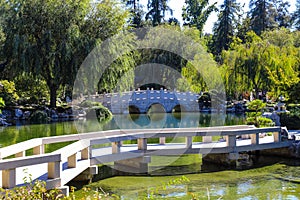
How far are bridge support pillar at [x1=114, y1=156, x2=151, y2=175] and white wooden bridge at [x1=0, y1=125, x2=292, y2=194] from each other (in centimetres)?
11

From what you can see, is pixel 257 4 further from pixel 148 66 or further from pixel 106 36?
pixel 106 36

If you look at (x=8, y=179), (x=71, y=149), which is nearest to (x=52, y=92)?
(x=71, y=149)

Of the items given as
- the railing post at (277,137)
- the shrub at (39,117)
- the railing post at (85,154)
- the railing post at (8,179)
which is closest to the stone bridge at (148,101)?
the shrub at (39,117)

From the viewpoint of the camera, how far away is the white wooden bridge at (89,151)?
205 inches

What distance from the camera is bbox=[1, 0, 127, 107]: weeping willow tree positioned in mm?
18797

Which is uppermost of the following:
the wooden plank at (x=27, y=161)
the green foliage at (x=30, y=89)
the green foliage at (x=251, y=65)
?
the green foliage at (x=251, y=65)

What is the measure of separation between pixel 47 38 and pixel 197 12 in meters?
21.7

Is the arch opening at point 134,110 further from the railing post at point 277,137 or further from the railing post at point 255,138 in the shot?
the railing post at point 255,138

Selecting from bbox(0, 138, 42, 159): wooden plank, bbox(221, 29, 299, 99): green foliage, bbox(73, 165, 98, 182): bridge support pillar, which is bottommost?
bbox(73, 165, 98, 182): bridge support pillar

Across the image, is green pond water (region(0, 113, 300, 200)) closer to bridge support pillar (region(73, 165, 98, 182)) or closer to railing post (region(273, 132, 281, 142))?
bridge support pillar (region(73, 165, 98, 182))

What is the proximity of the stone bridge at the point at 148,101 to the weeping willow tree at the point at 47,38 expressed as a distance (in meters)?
3.91

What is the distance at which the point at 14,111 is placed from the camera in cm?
2048

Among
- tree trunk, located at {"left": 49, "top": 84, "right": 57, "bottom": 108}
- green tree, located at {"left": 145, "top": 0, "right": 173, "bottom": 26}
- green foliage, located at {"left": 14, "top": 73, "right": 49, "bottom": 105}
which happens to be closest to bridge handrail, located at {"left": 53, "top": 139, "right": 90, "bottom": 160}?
green foliage, located at {"left": 14, "top": 73, "right": 49, "bottom": 105}

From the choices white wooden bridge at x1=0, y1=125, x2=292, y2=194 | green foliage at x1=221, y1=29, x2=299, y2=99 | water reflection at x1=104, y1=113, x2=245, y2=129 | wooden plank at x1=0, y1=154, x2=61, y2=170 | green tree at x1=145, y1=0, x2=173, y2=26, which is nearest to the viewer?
wooden plank at x1=0, y1=154, x2=61, y2=170
